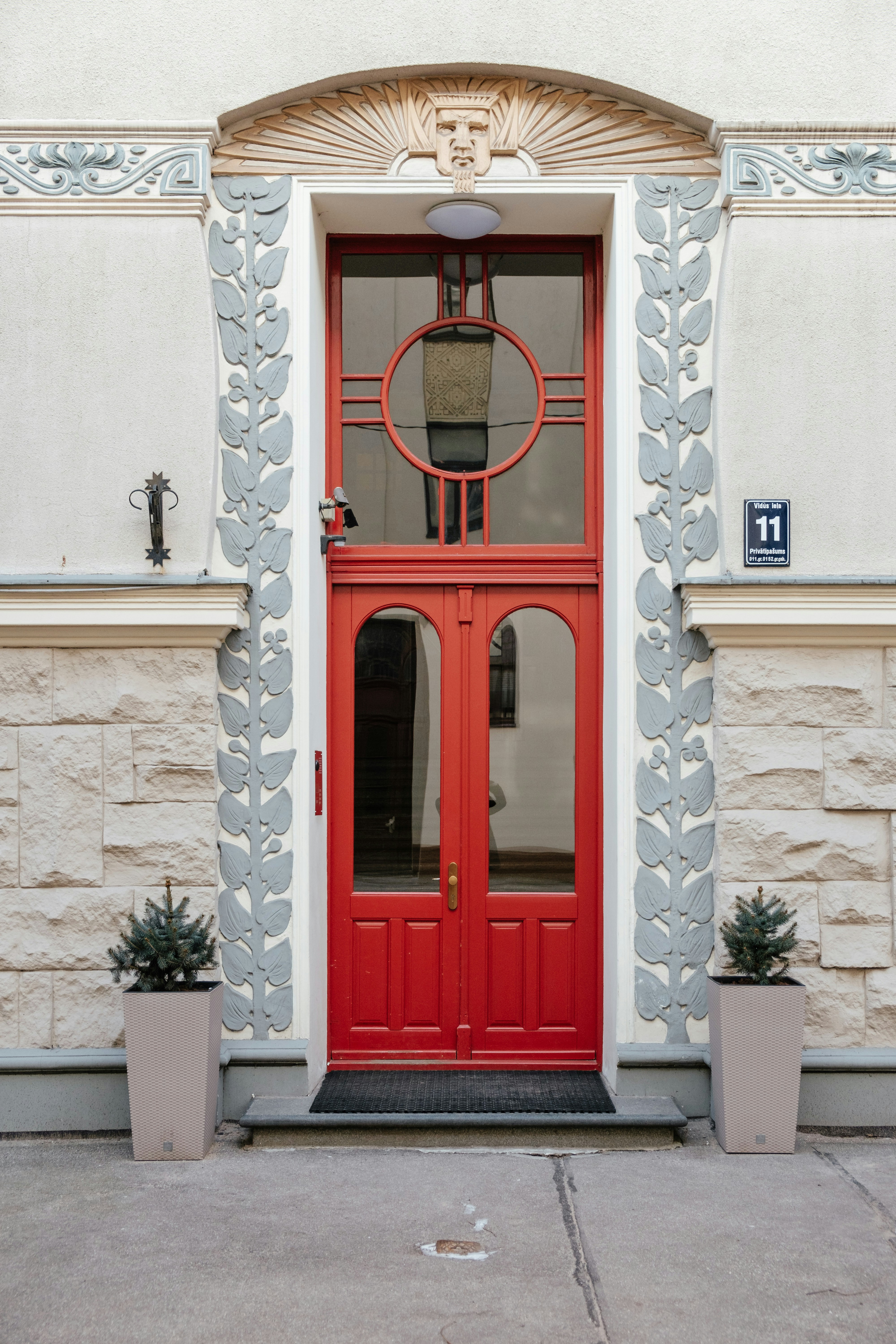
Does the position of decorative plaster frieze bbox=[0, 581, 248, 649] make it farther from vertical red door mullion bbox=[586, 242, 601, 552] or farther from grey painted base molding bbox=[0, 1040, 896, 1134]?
grey painted base molding bbox=[0, 1040, 896, 1134]

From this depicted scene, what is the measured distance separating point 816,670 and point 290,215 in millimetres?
3554

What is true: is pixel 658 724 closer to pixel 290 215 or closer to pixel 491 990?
pixel 491 990

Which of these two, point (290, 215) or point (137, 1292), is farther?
point (290, 215)

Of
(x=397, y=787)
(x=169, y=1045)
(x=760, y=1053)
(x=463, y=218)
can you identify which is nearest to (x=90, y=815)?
(x=169, y=1045)

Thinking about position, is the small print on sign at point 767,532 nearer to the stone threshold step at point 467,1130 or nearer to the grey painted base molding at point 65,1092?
the stone threshold step at point 467,1130

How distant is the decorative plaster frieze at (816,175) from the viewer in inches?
224

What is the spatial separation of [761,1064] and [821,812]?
49.7 inches

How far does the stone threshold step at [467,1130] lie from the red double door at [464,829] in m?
0.79

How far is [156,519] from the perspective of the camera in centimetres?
554

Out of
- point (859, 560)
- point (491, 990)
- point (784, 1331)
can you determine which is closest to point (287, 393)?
point (859, 560)

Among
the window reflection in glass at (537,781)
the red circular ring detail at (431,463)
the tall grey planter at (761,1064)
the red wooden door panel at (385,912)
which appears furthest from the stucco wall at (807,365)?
the tall grey planter at (761,1064)

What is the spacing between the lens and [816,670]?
18.5ft

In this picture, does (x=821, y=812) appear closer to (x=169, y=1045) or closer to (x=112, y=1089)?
(x=169, y=1045)

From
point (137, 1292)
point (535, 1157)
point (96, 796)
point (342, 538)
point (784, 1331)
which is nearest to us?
point (784, 1331)
